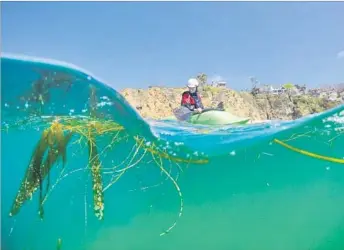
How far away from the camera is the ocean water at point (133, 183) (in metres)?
6.24

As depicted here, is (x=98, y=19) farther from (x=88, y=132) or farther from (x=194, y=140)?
(x=194, y=140)

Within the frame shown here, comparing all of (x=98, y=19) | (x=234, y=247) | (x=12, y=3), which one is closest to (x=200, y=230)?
(x=234, y=247)

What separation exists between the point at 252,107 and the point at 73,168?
15.8 meters

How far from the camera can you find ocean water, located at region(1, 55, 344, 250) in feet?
20.5

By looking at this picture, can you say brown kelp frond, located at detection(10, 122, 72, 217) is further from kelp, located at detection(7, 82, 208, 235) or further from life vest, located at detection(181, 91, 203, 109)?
life vest, located at detection(181, 91, 203, 109)

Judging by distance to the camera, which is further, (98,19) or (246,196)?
(98,19)

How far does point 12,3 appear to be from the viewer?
6254 mm

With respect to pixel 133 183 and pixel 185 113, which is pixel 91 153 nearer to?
pixel 133 183

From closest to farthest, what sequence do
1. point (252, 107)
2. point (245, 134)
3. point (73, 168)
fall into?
point (73, 168) < point (245, 134) < point (252, 107)

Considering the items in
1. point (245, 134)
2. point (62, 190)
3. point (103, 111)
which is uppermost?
point (103, 111)

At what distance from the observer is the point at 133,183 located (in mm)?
6246

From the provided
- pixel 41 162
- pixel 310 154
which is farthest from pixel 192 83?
pixel 41 162

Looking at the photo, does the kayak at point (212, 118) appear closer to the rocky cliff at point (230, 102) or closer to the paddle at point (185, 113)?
the paddle at point (185, 113)

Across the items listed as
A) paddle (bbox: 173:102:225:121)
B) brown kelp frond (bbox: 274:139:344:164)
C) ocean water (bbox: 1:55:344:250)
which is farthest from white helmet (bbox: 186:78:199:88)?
brown kelp frond (bbox: 274:139:344:164)
